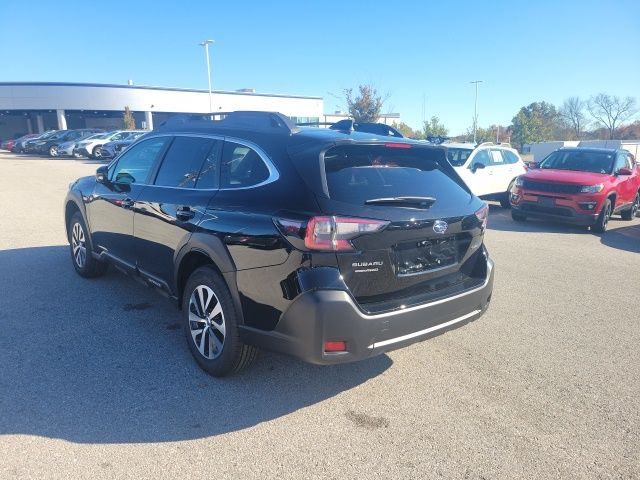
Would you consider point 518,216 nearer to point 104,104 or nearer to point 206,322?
point 206,322

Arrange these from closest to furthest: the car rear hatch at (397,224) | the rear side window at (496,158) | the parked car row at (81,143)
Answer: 1. the car rear hatch at (397,224)
2. the rear side window at (496,158)
3. the parked car row at (81,143)

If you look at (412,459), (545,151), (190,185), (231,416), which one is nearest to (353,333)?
(412,459)

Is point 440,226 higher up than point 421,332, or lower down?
higher up

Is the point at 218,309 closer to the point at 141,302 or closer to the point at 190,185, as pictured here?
the point at 190,185

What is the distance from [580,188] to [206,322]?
28.7ft

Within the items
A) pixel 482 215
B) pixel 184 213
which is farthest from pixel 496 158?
pixel 184 213

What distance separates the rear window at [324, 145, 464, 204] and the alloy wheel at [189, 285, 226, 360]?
120 centimetres

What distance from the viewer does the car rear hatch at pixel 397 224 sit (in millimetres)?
2967

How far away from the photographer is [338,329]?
2.88 metres

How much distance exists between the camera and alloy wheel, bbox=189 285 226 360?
3.50m

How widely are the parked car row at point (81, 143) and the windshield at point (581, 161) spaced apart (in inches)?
916

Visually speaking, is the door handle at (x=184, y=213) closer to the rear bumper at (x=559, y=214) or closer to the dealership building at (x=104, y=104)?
the rear bumper at (x=559, y=214)

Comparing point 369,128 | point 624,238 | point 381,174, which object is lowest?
point 624,238

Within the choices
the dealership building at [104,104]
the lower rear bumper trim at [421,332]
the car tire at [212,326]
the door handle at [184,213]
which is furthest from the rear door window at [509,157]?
the dealership building at [104,104]
